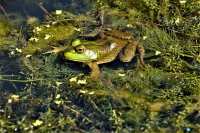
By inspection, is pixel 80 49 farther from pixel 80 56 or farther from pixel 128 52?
pixel 128 52

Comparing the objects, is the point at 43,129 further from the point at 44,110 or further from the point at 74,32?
the point at 74,32

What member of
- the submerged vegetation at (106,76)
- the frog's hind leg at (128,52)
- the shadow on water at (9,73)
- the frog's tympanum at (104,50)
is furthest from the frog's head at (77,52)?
the shadow on water at (9,73)

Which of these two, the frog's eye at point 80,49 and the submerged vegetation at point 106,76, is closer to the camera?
the submerged vegetation at point 106,76

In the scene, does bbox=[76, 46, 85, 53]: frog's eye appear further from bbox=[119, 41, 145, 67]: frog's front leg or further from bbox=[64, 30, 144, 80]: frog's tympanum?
bbox=[119, 41, 145, 67]: frog's front leg

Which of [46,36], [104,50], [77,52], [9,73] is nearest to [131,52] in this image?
[104,50]

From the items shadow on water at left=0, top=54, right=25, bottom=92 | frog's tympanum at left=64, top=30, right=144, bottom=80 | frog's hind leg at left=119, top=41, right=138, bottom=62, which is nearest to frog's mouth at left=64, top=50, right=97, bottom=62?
frog's tympanum at left=64, top=30, right=144, bottom=80

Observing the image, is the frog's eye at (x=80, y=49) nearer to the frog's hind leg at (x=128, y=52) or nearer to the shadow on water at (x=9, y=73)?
the frog's hind leg at (x=128, y=52)
